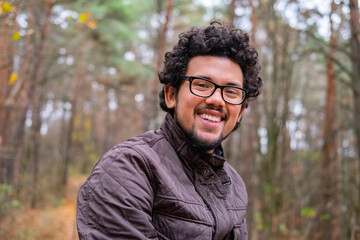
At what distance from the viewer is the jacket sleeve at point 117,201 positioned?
4.72 feet

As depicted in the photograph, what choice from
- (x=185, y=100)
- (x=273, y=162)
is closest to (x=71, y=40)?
(x=273, y=162)

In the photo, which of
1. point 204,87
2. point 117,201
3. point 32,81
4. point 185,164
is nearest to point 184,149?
point 185,164

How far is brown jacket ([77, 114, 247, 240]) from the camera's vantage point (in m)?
1.46

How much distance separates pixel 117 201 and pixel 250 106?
23.1ft

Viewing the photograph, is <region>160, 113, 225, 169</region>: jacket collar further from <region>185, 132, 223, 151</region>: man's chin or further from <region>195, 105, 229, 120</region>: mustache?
<region>195, 105, 229, 120</region>: mustache

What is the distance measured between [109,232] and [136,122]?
2079cm

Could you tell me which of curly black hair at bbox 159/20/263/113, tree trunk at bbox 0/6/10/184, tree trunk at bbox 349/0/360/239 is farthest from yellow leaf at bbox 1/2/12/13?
tree trunk at bbox 349/0/360/239

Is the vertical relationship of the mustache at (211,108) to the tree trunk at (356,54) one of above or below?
below

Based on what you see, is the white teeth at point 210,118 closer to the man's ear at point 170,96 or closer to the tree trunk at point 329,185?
the man's ear at point 170,96

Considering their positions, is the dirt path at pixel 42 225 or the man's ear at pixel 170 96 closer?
the man's ear at pixel 170 96

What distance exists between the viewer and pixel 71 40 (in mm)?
15086

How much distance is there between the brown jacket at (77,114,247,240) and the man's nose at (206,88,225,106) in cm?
23

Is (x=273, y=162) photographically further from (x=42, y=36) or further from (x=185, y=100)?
(x=42, y=36)

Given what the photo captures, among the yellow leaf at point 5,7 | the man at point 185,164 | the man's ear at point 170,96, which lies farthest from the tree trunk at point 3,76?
the man at point 185,164
